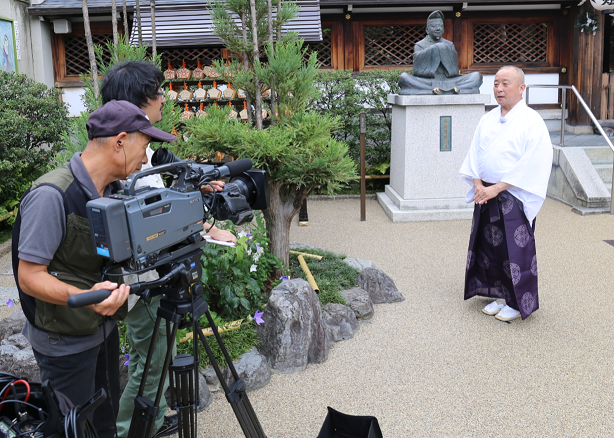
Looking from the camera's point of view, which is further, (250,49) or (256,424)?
(250,49)

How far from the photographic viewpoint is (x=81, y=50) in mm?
10750

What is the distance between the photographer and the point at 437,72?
312 inches

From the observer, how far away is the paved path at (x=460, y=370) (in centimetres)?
312

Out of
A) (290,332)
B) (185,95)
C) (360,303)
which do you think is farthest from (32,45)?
(290,332)

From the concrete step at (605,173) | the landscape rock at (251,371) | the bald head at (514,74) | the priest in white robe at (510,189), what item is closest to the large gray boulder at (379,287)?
the priest in white robe at (510,189)

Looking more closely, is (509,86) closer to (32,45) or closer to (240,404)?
(240,404)

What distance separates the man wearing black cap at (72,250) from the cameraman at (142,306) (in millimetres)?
389

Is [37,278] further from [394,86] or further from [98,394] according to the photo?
[394,86]

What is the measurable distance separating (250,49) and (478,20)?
24.4 ft

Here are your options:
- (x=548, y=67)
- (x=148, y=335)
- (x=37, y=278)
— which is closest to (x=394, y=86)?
(x=548, y=67)

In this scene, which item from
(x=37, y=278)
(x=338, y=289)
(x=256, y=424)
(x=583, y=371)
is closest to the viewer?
(x=37, y=278)

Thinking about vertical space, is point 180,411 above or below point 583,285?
above

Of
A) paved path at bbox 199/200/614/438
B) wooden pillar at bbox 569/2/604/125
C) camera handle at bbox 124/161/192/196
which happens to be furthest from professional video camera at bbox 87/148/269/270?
wooden pillar at bbox 569/2/604/125

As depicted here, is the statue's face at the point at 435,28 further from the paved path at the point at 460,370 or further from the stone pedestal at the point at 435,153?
the paved path at the point at 460,370
